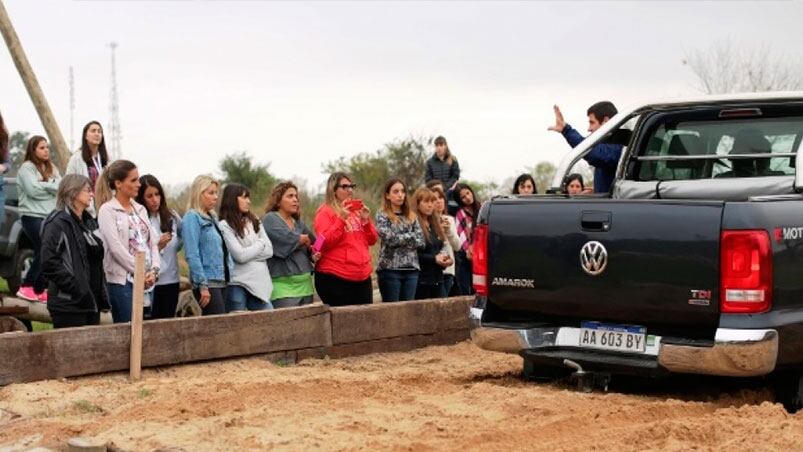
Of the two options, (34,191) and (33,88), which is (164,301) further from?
(33,88)

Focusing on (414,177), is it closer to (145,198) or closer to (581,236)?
(145,198)

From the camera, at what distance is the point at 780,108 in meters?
9.30

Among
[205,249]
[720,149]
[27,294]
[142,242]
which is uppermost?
[720,149]

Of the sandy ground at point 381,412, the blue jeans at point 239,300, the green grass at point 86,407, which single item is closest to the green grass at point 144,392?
the sandy ground at point 381,412

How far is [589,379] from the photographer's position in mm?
8883

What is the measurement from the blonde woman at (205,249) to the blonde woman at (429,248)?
2.96m

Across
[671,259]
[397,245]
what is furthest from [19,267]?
[671,259]

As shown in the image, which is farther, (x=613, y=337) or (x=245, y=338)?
(x=245, y=338)

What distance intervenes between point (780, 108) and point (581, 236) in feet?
6.39

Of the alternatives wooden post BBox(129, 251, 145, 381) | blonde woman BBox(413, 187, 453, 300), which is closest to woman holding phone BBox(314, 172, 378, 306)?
blonde woman BBox(413, 187, 453, 300)

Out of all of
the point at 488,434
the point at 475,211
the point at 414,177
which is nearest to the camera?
the point at 488,434

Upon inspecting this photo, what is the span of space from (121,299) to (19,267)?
683cm

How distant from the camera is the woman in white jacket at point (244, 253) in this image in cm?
1134

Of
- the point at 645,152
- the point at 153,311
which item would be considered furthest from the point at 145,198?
the point at 645,152
